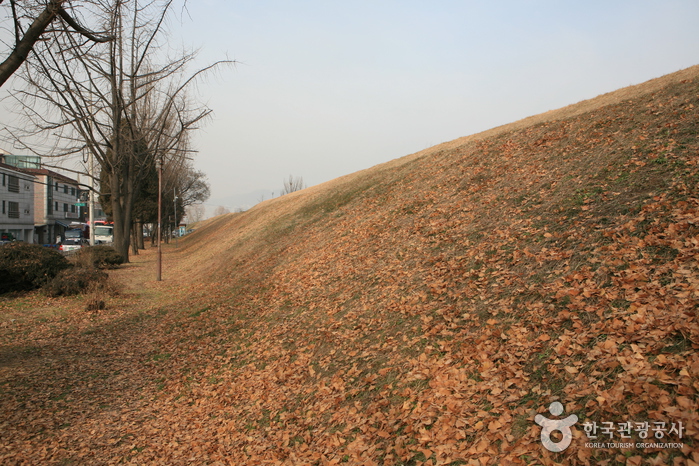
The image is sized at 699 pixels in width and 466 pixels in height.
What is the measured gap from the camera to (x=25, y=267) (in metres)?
14.0

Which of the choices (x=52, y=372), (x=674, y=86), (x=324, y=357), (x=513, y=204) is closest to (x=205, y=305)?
(x=52, y=372)

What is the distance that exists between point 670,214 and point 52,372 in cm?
1122

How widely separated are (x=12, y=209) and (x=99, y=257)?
3502cm

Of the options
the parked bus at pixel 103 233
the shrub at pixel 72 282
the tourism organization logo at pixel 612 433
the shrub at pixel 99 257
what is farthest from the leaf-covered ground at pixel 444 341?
the parked bus at pixel 103 233

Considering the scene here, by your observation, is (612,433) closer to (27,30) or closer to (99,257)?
(27,30)

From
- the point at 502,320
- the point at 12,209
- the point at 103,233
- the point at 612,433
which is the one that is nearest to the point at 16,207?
the point at 12,209

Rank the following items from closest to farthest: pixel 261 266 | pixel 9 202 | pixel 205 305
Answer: pixel 205 305, pixel 261 266, pixel 9 202

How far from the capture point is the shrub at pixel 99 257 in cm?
2015

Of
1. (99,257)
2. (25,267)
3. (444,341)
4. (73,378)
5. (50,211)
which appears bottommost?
(73,378)

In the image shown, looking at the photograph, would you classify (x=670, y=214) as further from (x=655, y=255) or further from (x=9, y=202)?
(x=9, y=202)

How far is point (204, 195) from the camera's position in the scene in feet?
225

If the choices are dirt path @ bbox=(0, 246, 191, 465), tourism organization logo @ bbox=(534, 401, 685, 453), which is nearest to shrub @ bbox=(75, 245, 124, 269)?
dirt path @ bbox=(0, 246, 191, 465)

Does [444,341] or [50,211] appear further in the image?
[50,211]

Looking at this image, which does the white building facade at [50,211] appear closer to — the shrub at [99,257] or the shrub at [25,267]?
the shrub at [99,257]
